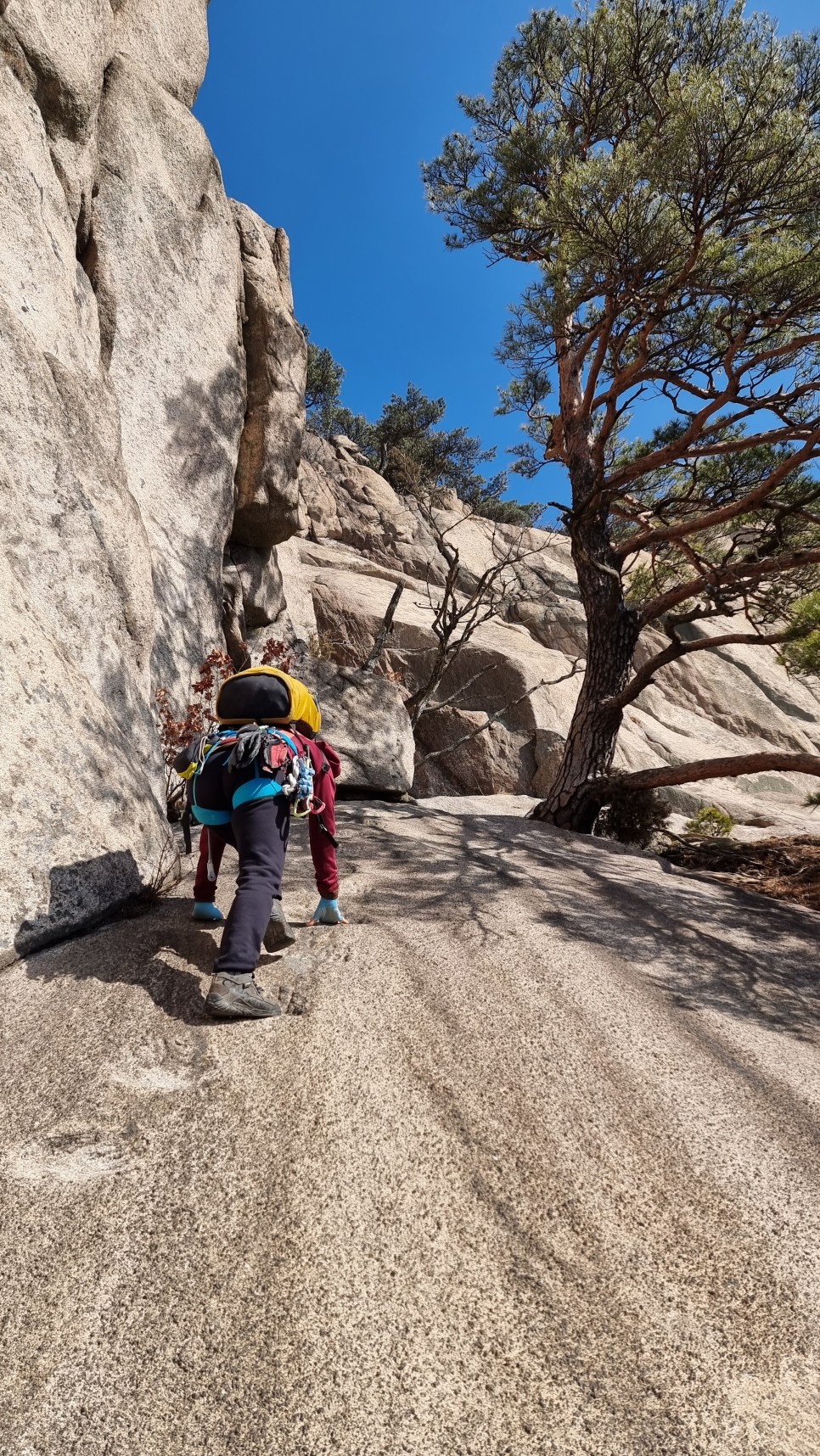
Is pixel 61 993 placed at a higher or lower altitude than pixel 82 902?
lower

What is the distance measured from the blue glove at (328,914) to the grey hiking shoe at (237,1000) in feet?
2.59

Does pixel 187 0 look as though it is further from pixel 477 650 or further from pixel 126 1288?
pixel 126 1288

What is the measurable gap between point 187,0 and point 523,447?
19.1 feet

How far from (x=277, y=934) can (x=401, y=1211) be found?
4.39 feet

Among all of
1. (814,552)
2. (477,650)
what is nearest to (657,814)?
(814,552)

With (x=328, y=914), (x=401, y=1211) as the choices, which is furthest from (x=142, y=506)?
(x=401, y=1211)

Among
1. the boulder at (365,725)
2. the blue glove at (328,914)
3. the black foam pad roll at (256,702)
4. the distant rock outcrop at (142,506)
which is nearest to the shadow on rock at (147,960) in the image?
the distant rock outcrop at (142,506)

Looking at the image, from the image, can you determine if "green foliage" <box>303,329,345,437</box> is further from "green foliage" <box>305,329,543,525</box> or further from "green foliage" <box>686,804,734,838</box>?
"green foliage" <box>686,804,734,838</box>

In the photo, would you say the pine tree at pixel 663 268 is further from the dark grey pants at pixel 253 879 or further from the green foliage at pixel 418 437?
the green foliage at pixel 418 437

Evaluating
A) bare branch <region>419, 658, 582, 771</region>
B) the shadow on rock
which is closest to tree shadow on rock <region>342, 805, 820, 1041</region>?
the shadow on rock

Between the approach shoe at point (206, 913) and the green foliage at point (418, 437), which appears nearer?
the approach shoe at point (206, 913)

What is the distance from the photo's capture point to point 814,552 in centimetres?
581

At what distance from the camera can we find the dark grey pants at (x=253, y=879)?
235 cm

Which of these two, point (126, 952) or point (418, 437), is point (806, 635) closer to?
point (126, 952)
